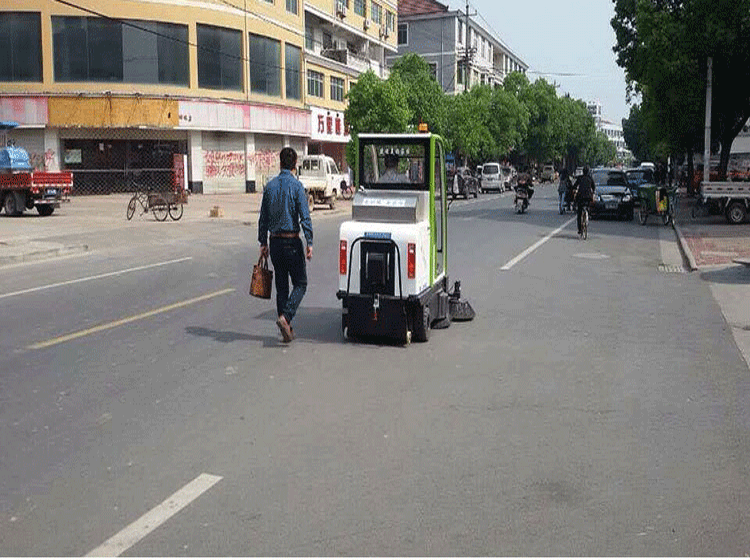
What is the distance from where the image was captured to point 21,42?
1548 inches

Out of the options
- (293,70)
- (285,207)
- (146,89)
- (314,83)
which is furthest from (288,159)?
(314,83)

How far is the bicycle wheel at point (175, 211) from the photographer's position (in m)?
27.9

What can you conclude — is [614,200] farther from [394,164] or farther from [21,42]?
[21,42]

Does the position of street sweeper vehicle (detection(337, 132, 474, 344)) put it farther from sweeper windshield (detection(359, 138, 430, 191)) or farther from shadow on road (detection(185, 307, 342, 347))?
shadow on road (detection(185, 307, 342, 347))

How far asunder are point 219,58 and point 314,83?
11160 millimetres

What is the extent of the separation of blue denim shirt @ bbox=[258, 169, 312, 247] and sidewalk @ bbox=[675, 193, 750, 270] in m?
9.61

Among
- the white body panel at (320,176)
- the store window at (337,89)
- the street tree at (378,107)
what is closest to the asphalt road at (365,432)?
the white body panel at (320,176)

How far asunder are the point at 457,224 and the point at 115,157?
2171 centimetres

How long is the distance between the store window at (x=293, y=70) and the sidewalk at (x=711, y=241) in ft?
87.0

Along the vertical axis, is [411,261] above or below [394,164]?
below

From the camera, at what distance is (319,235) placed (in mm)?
22547

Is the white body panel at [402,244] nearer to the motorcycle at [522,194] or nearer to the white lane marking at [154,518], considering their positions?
the white lane marking at [154,518]

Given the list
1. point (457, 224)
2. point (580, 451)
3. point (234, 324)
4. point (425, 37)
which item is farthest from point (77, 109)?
point (425, 37)

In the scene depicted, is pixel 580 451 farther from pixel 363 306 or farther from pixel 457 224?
pixel 457 224
